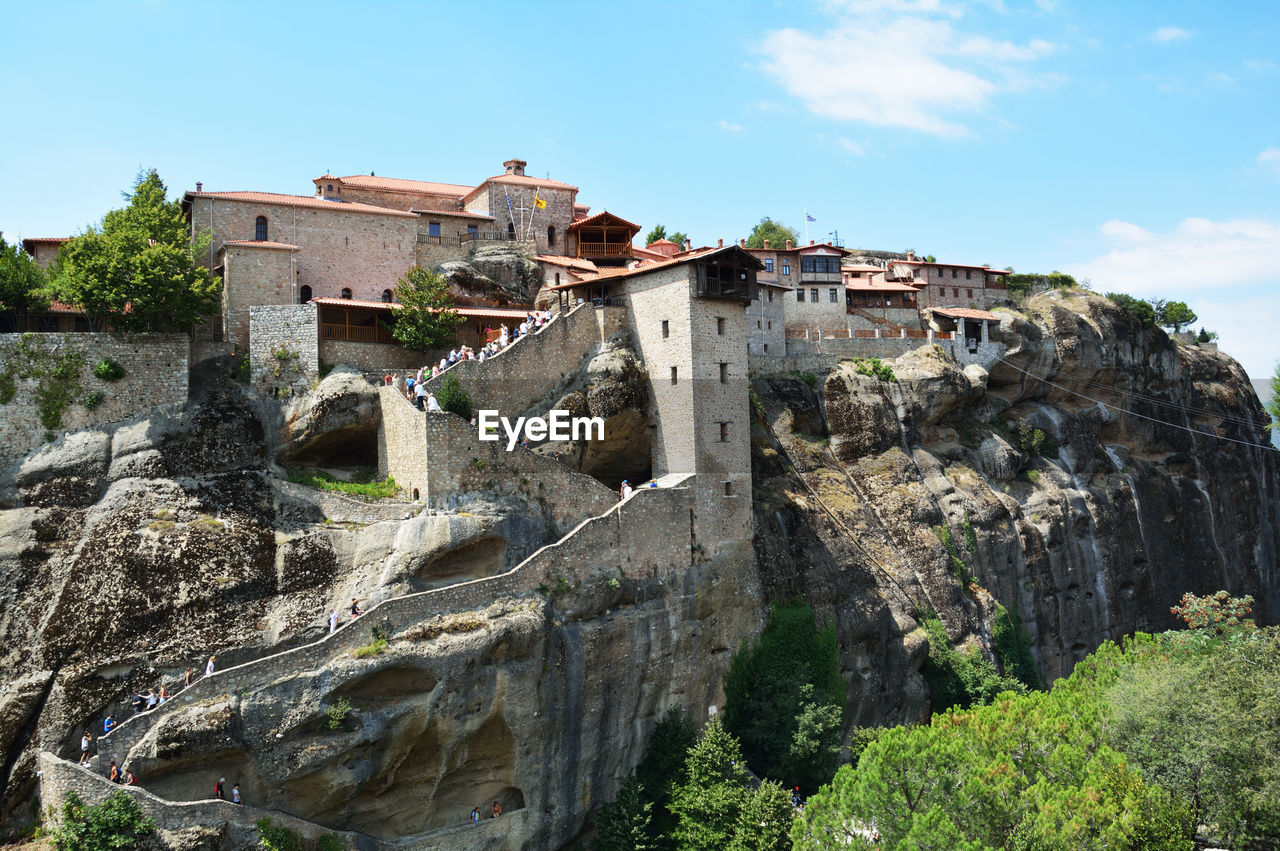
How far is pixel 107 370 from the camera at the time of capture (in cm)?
3788

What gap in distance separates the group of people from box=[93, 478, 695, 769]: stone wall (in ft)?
21.5

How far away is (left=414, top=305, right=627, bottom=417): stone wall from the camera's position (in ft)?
134

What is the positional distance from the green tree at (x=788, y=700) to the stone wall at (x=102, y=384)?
23.2m

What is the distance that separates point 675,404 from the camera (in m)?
43.2

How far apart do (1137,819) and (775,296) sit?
3465cm

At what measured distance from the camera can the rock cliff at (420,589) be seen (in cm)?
3086

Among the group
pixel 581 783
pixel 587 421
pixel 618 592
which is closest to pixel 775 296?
pixel 587 421

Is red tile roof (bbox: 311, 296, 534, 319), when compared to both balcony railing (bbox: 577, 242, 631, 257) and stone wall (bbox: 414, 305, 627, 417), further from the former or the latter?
balcony railing (bbox: 577, 242, 631, 257)

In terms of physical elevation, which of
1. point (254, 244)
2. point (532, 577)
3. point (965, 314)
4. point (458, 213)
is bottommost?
point (532, 577)

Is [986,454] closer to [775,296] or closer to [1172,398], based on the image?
[775,296]

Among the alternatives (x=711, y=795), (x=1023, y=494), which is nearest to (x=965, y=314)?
(x=1023, y=494)

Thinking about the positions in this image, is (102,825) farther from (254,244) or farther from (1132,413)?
(1132,413)

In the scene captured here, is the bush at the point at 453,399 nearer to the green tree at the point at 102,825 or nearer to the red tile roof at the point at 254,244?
the red tile roof at the point at 254,244

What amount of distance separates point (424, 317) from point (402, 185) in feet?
47.9
